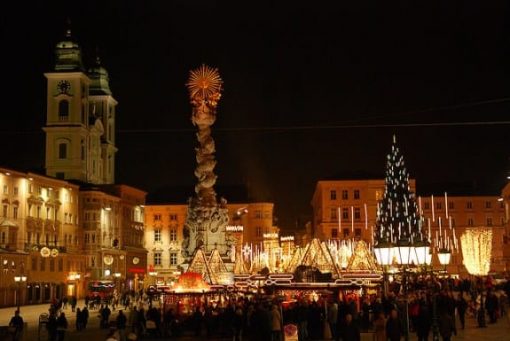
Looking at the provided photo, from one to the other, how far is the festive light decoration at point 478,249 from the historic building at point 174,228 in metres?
60.3

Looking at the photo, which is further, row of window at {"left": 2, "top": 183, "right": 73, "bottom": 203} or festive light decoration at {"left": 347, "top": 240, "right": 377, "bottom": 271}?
row of window at {"left": 2, "top": 183, "right": 73, "bottom": 203}

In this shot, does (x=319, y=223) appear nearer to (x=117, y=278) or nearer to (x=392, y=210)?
(x=117, y=278)

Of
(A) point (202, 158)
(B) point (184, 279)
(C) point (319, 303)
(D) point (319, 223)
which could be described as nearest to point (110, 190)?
(D) point (319, 223)

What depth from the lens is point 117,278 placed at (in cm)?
9194

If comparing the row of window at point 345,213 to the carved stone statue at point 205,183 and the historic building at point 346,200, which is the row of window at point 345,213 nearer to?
the historic building at point 346,200

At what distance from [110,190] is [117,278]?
1180cm

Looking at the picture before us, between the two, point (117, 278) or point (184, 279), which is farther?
point (117, 278)

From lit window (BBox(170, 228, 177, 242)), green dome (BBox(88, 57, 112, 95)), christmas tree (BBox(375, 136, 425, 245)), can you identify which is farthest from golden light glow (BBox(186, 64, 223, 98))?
lit window (BBox(170, 228, 177, 242))

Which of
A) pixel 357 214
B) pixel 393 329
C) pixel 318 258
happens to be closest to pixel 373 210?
pixel 357 214

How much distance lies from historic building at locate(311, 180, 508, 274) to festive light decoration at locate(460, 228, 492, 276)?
165 feet

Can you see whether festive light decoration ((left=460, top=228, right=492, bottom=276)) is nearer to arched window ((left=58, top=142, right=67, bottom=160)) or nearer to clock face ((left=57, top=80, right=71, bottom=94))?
arched window ((left=58, top=142, right=67, bottom=160))

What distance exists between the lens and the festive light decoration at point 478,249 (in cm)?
5188

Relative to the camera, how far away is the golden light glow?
62531mm

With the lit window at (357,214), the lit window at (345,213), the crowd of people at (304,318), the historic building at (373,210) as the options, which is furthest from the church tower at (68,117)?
the crowd of people at (304,318)
